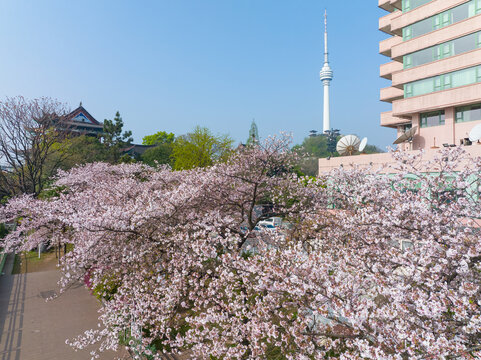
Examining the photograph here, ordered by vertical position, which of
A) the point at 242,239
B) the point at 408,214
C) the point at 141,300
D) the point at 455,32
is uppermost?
the point at 455,32

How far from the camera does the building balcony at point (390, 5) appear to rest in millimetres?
27686

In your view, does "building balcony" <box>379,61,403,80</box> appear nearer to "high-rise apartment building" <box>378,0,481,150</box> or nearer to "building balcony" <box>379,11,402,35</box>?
"building balcony" <box>379,11,402,35</box>

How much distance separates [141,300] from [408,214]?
5.74 metres

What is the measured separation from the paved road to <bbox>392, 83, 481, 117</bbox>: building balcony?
26.0m

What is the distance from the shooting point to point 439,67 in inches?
893

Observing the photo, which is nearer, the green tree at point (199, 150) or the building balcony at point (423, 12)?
the building balcony at point (423, 12)

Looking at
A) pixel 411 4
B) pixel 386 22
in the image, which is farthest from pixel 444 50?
pixel 386 22

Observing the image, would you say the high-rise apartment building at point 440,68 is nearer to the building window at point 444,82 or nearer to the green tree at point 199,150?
the building window at point 444,82

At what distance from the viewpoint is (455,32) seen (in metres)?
21.6

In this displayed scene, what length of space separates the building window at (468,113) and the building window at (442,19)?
646 cm

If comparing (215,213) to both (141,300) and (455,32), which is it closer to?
(141,300)

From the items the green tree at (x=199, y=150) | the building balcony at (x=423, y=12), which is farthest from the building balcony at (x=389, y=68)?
the green tree at (x=199, y=150)

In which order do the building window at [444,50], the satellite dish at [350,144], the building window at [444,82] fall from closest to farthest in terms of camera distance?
the building window at [444,50] → the building window at [444,82] → the satellite dish at [350,144]

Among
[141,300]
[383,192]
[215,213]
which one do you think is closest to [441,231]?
[383,192]
